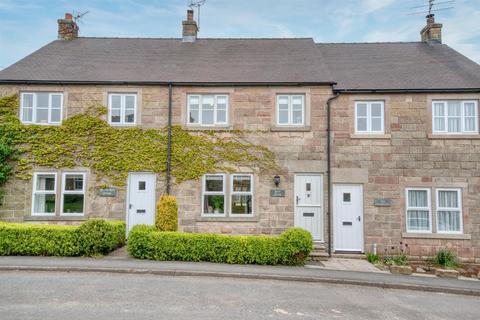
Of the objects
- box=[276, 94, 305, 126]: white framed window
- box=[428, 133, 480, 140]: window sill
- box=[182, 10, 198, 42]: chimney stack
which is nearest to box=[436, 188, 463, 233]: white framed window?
box=[428, 133, 480, 140]: window sill

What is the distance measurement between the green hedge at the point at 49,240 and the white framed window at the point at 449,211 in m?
11.5

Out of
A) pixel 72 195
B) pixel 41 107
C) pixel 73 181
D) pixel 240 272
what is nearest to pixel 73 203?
pixel 72 195

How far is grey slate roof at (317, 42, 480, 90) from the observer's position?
547 inches

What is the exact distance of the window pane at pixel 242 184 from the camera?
1381 centimetres

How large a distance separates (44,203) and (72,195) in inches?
42.0

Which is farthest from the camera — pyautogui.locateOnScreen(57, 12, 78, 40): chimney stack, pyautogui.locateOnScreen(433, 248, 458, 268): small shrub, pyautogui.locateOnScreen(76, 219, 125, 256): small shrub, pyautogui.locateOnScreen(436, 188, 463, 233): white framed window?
pyautogui.locateOnScreen(57, 12, 78, 40): chimney stack

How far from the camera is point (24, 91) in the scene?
1386 centimetres

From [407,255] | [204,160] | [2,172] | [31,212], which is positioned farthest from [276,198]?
[2,172]

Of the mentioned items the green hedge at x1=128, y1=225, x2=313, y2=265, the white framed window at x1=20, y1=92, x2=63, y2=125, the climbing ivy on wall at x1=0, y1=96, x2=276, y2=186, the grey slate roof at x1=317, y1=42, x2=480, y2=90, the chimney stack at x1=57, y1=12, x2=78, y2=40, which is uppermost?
the chimney stack at x1=57, y1=12, x2=78, y2=40

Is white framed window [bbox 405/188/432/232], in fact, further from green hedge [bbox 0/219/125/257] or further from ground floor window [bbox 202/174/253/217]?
green hedge [bbox 0/219/125/257]

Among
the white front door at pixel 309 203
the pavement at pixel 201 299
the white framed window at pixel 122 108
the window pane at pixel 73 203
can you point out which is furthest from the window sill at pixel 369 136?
the window pane at pixel 73 203

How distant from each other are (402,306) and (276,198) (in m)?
6.35

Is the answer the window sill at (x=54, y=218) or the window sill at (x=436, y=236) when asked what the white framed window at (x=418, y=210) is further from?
the window sill at (x=54, y=218)

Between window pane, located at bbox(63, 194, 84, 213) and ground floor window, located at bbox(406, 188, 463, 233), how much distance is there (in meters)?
11.9
